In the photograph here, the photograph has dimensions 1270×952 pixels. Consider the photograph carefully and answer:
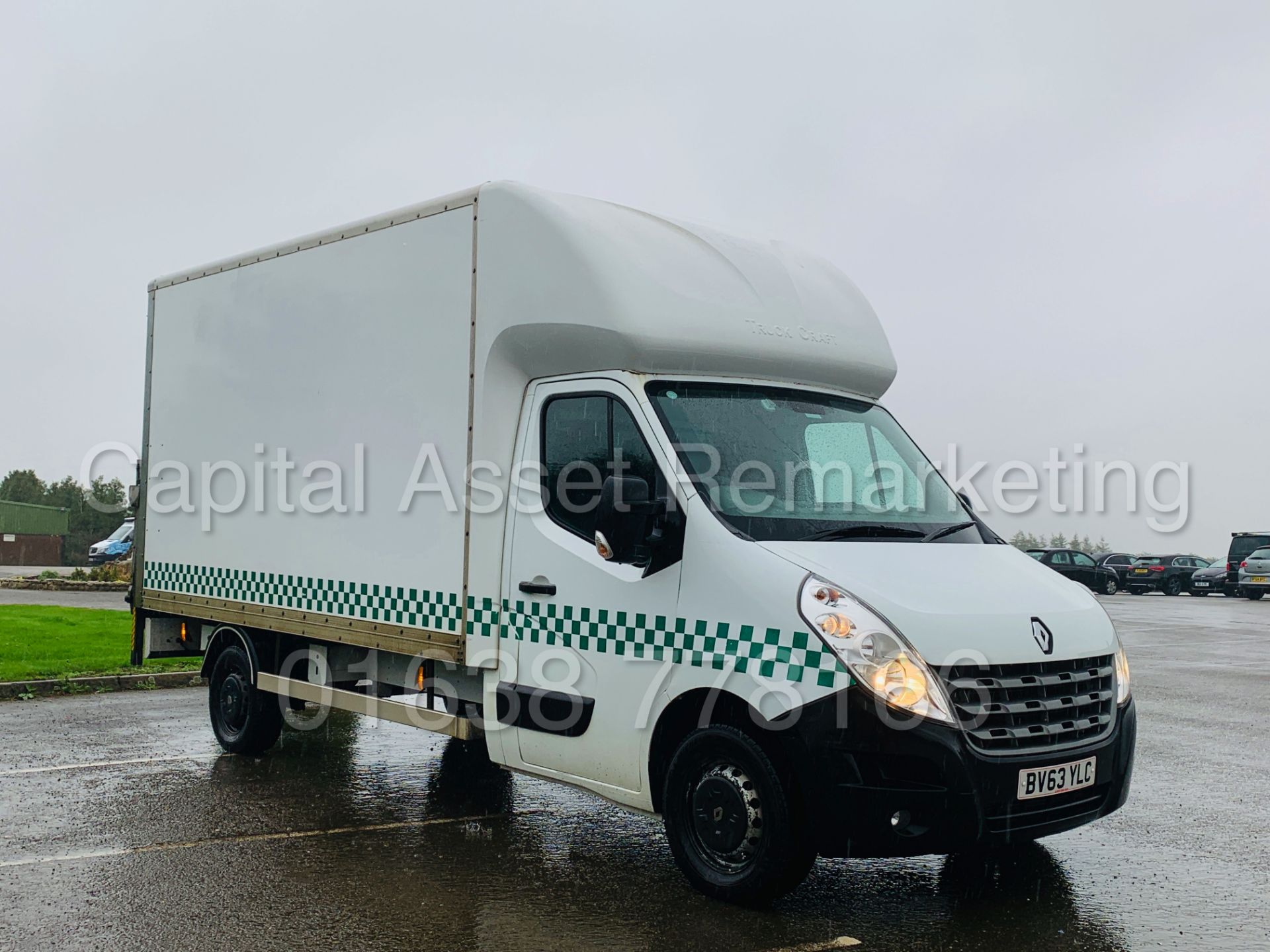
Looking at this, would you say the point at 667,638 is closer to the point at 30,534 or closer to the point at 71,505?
the point at 30,534

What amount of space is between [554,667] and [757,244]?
2.63m

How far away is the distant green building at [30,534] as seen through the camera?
59688 millimetres

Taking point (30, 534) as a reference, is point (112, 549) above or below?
below

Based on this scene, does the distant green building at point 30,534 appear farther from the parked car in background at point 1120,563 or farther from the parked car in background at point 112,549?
the parked car in background at point 1120,563

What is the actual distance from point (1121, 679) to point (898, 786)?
1.40 metres

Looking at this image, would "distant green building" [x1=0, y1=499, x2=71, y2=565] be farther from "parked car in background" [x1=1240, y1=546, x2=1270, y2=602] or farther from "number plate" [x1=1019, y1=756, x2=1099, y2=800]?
"number plate" [x1=1019, y1=756, x2=1099, y2=800]

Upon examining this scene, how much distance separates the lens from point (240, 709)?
28.7ft

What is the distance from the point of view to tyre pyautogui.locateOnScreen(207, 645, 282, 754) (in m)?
8.55

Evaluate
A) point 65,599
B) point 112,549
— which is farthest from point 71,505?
point 65,599

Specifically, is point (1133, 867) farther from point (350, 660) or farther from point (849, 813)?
point (350, 660)

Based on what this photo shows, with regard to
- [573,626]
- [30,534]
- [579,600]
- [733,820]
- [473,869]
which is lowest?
[473,869]

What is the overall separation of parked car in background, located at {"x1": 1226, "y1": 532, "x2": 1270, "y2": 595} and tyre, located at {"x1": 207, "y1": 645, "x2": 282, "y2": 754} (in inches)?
1526

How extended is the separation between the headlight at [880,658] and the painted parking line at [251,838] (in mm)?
2993

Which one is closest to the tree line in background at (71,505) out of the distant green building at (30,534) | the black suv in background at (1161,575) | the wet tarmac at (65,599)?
the distant green building at (30,534)
